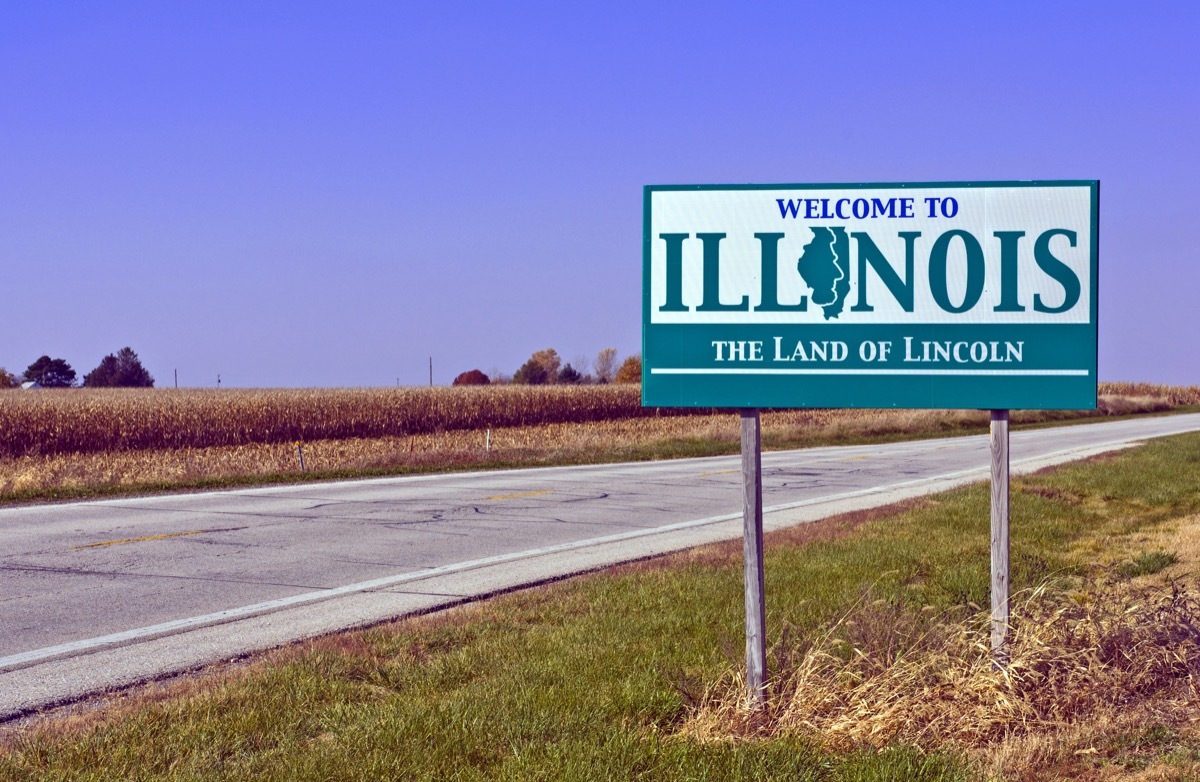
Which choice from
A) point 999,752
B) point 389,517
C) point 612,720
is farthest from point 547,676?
point 389,517

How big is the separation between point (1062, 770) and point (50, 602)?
7594 mm

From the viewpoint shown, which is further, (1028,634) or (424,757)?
(1028,634)

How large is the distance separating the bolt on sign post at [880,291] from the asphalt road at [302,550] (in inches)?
158

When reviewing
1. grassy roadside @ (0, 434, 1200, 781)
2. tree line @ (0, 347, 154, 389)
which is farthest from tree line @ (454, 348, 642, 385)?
grassy roadside @ (0, 434, 1200, 781)

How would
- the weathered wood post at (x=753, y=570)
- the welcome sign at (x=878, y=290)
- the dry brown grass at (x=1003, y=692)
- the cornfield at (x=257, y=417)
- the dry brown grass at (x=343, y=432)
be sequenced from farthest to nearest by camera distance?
the cornfield at (x=257, y=417) → the dry brown grass at (x=343, y=432) → the welcome sign at (x=878, y=290) → the weathered wood post at (x=753, y=570) → the dry brown grass at (x=1003, y=692)

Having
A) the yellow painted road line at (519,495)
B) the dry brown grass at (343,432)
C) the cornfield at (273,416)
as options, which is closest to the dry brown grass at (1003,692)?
the yellow painted road line at (519,495)

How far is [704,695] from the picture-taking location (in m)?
5.36

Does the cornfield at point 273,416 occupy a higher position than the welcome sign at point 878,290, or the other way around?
the welcome sign at point 878,290

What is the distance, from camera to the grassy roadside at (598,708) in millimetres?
4605

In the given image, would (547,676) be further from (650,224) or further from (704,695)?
(650,224)

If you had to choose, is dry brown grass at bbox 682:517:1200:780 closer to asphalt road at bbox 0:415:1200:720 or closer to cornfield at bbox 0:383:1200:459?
asphalt road at bbox 0:415:1200:720

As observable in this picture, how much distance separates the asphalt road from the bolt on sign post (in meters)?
4.00

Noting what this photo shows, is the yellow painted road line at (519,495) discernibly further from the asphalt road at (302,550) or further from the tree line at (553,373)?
the tree line at (553,373)

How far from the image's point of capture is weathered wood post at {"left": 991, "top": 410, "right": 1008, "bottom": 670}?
5.59m
